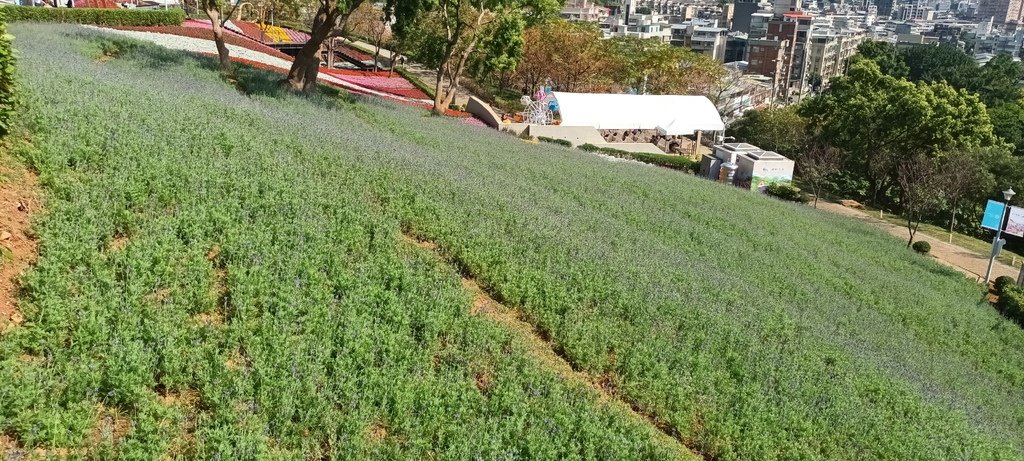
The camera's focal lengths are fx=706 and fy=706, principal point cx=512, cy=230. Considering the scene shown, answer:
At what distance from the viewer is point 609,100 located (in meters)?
40.0

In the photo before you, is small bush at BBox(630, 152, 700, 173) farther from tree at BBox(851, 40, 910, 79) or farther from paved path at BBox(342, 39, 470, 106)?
tree at BBox(851, 40, 910, 79)

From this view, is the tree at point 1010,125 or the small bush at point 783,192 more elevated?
the tree at point 1010,125

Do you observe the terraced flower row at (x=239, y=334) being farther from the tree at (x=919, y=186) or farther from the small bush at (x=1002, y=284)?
the tree at (x=919, y=186)

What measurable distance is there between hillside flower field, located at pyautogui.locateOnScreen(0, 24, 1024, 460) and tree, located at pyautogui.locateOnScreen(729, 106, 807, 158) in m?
33.4

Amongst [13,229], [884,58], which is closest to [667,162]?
[13,229]

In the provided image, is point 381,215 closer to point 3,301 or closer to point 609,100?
point 3,301

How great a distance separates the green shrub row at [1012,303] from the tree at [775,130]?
25.9m

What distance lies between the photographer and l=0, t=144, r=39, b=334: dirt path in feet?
20.4

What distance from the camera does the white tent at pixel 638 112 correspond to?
3891 cm

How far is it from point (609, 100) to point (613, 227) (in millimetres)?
26808

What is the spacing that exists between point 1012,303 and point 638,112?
77.9ft

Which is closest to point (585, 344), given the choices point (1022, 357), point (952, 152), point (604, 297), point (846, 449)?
point (604, 297)

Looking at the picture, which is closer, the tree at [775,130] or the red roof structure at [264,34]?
the tree at [775,130]

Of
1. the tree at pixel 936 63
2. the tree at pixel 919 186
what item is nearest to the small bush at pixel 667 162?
the tree at pixel 919 186
